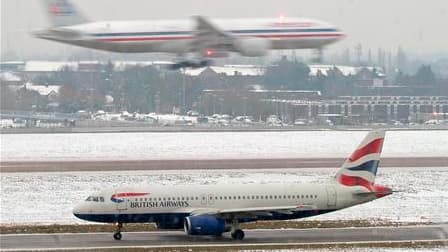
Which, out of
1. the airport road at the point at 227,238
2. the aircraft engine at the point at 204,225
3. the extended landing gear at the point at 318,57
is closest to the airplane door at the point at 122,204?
the airport road at the point at 227,238

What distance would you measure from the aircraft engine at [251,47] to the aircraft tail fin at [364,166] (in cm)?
644

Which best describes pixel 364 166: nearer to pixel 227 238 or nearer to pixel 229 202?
pixel 229 202

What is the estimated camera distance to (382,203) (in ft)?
196

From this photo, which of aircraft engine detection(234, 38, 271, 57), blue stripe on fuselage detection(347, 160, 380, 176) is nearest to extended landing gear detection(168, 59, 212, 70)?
aircraft engine detection(234, 38, 271, 57)

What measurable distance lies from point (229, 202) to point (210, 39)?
25.3 ft

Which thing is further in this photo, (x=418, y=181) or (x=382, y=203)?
(x=418, y=181)

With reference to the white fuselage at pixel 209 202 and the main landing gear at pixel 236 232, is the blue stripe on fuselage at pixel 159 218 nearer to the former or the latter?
the white fuselage at pixel 209 202

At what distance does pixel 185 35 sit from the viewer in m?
52.9

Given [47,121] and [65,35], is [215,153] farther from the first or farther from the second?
[47,121]

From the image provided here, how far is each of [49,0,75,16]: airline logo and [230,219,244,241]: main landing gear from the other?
14302 millimetres

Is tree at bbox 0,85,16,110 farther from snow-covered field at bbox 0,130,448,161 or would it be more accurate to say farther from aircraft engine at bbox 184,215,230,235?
aircraft engine at bbox 184,215,230,235

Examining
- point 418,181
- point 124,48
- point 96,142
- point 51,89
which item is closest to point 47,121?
point 51,89

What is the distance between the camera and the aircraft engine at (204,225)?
46750 millimetres

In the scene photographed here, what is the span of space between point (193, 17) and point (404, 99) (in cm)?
12364
